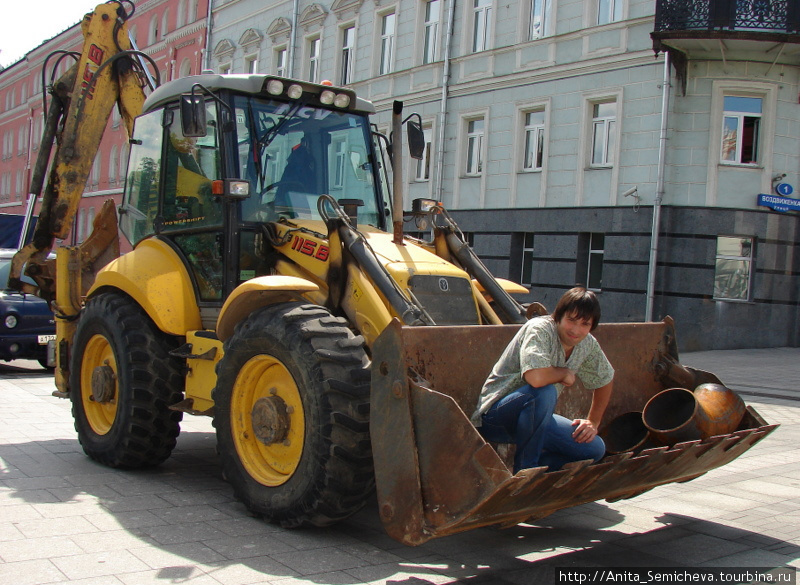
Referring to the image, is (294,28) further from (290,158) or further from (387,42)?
(290,158)

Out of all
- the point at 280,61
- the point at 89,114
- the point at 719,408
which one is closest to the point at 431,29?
the point at 280,61

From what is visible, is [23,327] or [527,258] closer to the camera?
[23,327]

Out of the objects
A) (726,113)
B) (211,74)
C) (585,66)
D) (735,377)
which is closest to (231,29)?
(585,66)

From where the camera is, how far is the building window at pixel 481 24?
23094 millimetres

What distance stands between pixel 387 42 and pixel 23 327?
16.4m

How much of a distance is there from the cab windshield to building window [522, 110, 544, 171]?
15.3 metres

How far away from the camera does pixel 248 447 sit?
17.9 ft

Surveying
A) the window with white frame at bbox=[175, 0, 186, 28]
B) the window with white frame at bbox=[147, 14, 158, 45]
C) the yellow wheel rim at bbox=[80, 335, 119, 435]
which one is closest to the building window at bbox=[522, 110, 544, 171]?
the yellow wheel rim at bbox=[80, 335, 119, 435]

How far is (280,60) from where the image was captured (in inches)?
1213

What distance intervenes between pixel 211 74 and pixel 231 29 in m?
28.5

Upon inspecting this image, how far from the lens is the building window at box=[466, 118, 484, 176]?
76.6 feet

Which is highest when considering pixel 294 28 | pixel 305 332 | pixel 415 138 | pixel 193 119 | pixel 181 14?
pixel 181 14

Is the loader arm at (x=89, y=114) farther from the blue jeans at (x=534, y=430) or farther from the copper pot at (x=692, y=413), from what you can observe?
the copper pot at (x=692, y=413)

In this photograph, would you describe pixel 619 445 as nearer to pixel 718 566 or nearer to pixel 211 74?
pixel 718 566
